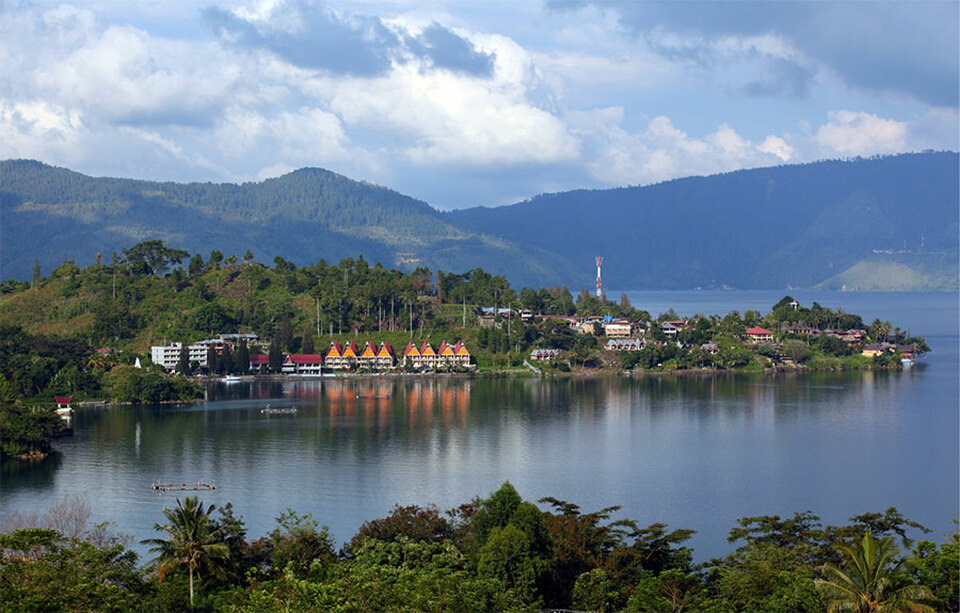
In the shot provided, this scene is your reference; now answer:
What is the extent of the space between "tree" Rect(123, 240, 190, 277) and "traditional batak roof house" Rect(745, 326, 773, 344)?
3310cm

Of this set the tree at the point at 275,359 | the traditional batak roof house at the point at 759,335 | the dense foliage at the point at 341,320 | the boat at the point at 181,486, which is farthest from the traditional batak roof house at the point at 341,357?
the boat at the point at 181,486

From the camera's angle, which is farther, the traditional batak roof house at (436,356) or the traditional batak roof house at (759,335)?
the traditional batak roof house at (759,335)

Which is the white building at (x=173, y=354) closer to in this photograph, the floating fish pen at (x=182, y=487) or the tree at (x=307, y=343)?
the tree at (x=307, y=343)

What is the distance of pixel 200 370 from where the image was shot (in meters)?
51.9

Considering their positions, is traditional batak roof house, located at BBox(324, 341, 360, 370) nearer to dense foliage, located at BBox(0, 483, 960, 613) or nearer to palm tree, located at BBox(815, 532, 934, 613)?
dense foliage, located at BBox(0, 483, 960, 613)

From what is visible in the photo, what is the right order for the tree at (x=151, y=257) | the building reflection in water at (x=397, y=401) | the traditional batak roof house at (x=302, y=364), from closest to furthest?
1. the building reflection in water at (x=397, y=401)
2. the traditional batak roof house at (x=302, y=364)
3. the tree at (x=151, y=257)

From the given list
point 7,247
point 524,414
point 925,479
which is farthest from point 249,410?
point 7,247

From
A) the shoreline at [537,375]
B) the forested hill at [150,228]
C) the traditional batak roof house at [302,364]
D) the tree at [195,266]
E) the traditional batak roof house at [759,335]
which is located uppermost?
A: the forested hill at [150,228]

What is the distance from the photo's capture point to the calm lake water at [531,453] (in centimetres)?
2430

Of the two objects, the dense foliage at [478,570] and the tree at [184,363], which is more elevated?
the tree at [184,363]

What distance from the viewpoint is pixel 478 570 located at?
15062 millimetres

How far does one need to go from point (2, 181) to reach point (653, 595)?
17359cm

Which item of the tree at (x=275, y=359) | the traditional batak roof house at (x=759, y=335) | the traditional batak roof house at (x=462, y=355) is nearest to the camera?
the tree at (x=275, y=359)

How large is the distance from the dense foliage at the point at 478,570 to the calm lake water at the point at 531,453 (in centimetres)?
412
